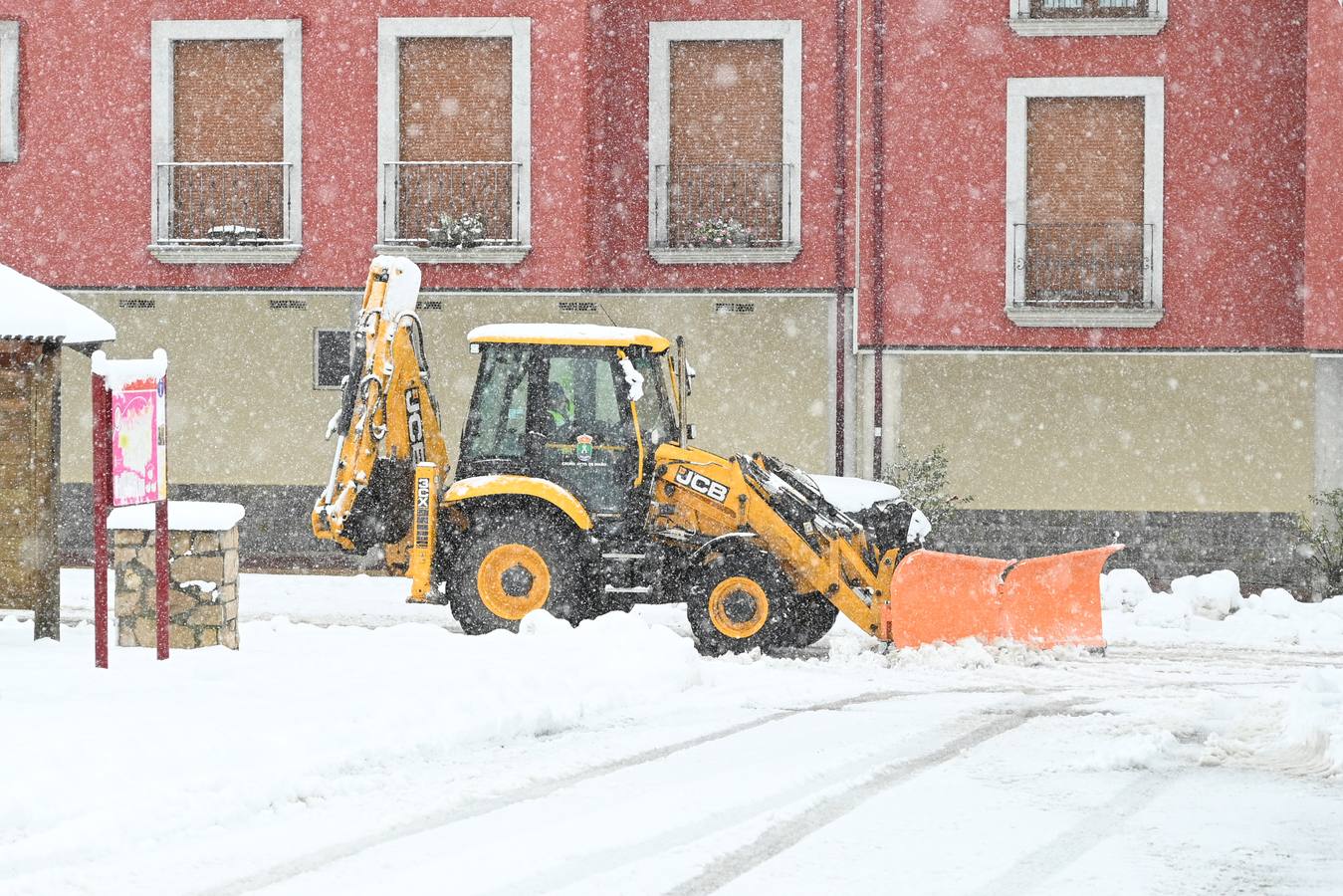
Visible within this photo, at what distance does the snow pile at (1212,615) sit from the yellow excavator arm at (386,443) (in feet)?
17.1

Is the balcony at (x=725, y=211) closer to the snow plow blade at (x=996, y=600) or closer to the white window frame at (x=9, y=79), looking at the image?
the white window frame at (x=9, y=79)

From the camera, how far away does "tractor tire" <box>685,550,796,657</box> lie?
12273 mm

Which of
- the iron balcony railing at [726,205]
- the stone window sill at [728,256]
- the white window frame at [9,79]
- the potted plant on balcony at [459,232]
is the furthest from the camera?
the white window frame at [9,79]

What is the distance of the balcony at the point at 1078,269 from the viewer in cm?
1958

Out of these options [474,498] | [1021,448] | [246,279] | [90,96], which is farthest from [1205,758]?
[90,96]

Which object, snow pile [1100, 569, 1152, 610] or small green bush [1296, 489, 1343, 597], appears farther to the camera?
small green bush [1296, 489, 1343, 597]

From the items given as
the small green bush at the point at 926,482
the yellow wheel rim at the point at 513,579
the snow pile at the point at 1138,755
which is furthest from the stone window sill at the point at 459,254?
the snow pile at the point at 1138,755

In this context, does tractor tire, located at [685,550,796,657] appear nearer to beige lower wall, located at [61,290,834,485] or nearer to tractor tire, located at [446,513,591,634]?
tractor tire, located at [446,513,591,634]

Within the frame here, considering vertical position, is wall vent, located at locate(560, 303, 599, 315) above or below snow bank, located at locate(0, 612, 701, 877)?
above

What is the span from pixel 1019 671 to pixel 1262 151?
1018cm

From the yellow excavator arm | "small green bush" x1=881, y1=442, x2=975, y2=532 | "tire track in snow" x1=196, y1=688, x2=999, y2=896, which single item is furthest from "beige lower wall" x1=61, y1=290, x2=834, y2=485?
"tire track in snow" x1=196, y1=688, x2=999, y2=896

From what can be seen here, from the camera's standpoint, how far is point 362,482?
505 inches

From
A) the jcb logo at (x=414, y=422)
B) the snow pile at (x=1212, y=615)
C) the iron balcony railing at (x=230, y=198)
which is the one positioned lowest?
the snow pile at (x=1212, y=615)

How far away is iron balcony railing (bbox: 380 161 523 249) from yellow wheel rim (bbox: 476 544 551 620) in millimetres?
7548
